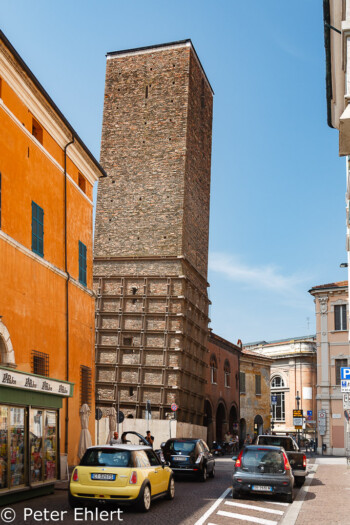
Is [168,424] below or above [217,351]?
below

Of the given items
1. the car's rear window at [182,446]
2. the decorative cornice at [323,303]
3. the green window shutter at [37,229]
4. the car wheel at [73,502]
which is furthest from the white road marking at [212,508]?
the decorative cornice at [323,303]

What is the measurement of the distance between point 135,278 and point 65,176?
59.9 ft

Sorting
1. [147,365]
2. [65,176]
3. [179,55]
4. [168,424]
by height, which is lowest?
[168,424]

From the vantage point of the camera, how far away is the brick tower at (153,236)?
40.7 m

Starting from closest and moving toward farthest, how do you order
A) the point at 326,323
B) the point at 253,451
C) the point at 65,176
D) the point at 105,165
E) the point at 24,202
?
1. the point at 253,451
2. the point at 24,202
3. the point at 65,176
4. the point at 105,165
5. the point at 326,323

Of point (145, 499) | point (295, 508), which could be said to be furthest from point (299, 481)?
point (145, 499)

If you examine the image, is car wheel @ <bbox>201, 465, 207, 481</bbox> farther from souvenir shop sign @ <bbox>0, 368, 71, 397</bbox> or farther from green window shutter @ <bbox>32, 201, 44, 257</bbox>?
green window shutter @ <bbox>32, 201, 44, 257</bbox>

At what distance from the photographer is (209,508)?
1493 centimetres

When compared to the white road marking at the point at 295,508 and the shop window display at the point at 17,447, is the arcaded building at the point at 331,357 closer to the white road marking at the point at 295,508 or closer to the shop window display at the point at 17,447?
the white road marking at the point at 295,508

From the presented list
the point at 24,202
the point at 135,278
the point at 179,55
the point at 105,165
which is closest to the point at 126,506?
the point at 24,202

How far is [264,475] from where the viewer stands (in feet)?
55.4

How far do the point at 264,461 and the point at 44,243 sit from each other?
9.91 m

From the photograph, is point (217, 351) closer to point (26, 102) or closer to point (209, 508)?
point (26, 102)

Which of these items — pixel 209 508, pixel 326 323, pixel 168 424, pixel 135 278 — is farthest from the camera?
pixel 326 323
